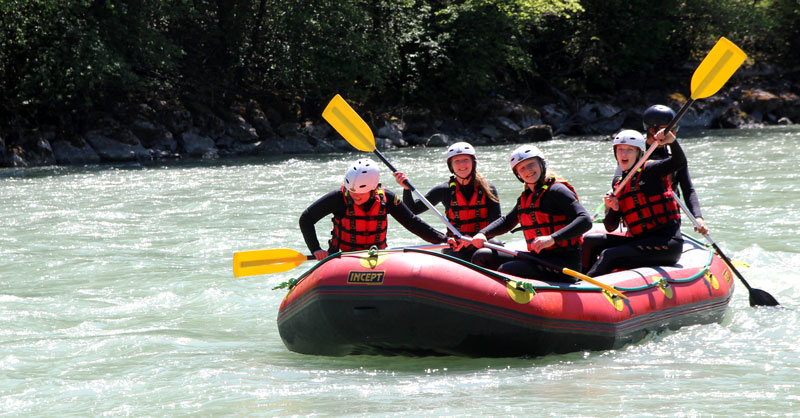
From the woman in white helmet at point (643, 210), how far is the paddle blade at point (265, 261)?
Answer: 170 cm

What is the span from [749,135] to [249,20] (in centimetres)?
1100

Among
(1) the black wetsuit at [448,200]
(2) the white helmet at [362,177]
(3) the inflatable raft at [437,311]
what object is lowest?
(3) the inflatable raft at [437,311]

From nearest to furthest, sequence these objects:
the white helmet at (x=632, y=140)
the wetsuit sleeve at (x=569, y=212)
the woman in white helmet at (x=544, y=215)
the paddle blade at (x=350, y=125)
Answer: the wetsuit sleeve at (x=569, y=212) → the woman in white helmet at (x=544, y=215) → the white helmet at (x=632, y=140) → the paddle blade at (x=350, y=125)

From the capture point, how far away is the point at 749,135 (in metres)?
18.1

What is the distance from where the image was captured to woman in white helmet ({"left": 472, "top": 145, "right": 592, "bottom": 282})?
4402 mm

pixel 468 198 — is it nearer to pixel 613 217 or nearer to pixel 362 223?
pixel 362 223

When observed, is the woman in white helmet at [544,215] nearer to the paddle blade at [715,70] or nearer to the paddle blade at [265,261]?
the paddle blade at [265,261]

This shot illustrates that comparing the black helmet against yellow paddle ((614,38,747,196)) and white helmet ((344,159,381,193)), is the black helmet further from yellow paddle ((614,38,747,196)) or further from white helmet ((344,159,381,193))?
white helmet ((344,159,381,193))

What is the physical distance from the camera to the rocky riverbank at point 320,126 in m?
16.4

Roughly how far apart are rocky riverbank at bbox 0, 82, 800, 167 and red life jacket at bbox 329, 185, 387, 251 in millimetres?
12545

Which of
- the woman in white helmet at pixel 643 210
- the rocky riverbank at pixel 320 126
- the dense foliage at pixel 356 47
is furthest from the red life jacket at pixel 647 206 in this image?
the rocky riverbank at pixel 320 126

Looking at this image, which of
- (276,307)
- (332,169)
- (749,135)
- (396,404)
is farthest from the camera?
(749,135)

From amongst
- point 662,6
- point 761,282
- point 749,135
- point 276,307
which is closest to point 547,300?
point 276,307

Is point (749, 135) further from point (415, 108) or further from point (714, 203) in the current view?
point (714, 203)
